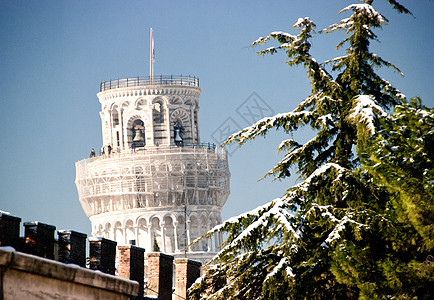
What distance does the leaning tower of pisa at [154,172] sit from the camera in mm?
120500

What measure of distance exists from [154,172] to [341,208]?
332 feet

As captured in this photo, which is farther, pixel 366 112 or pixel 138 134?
pixel 138 134

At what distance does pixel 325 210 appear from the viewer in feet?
61.3

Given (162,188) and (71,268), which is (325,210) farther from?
(162,188)

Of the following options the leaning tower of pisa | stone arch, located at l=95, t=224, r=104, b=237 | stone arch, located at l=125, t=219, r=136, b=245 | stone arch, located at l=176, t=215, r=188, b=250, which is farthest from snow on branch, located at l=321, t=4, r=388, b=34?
stone arch, located at l=95, t=224, r=104, b=237

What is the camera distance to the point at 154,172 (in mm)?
119562

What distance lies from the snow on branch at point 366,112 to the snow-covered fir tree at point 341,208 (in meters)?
0.02

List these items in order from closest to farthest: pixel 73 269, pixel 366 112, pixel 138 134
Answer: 1. pixel 73 269
2. pixel 366 112
3. pixel 138 134

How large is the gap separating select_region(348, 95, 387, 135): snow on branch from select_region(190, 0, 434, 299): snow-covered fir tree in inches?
A: 0.9

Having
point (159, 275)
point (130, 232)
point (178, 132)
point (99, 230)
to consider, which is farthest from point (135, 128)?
point (159, 275)

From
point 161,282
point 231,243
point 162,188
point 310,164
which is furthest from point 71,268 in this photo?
point 162,188

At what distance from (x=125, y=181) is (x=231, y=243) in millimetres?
103789

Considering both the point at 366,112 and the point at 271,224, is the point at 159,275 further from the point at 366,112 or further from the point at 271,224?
the point at 366,112

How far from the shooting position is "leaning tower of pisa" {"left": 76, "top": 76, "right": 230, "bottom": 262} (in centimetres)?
12050
